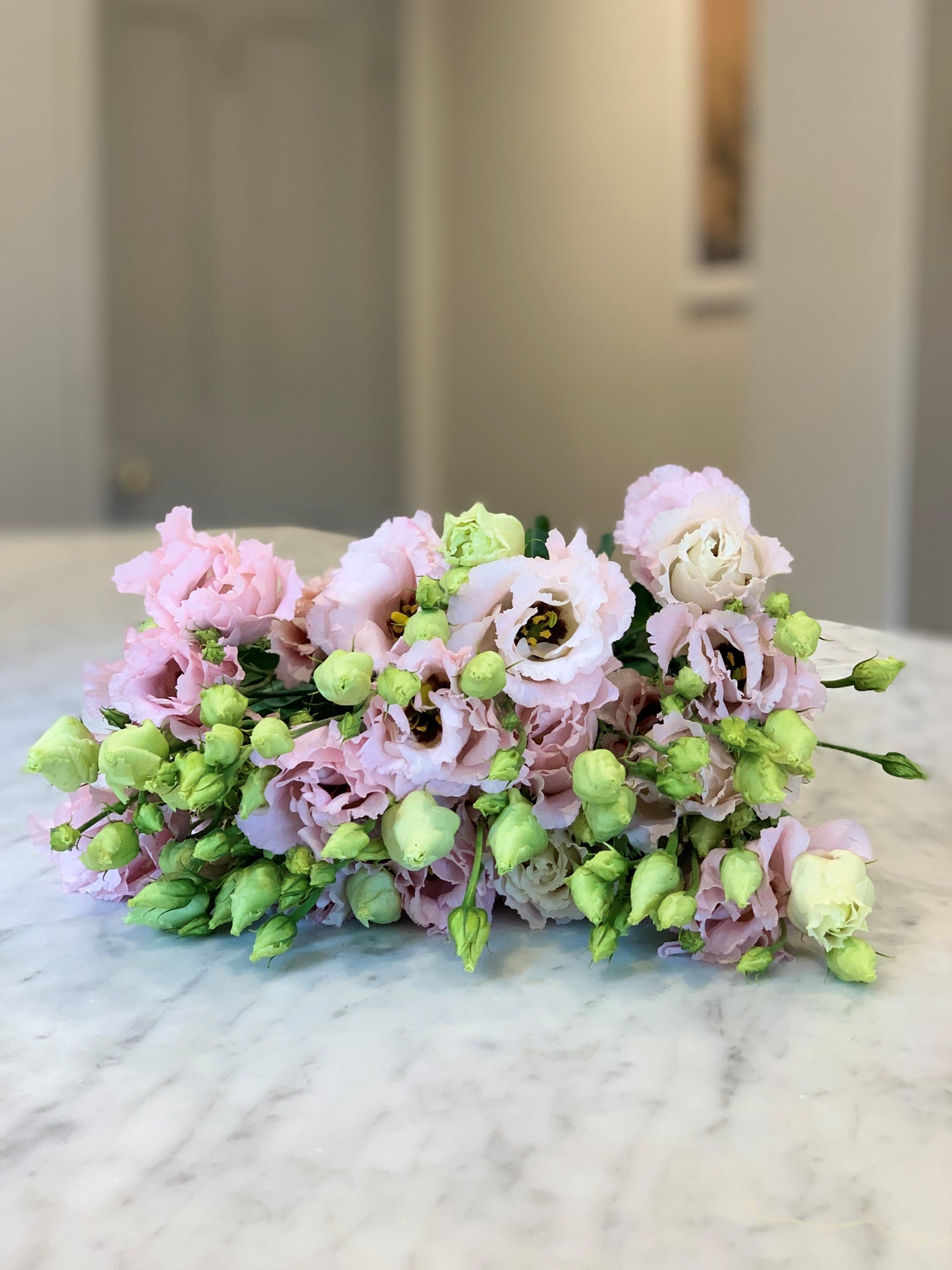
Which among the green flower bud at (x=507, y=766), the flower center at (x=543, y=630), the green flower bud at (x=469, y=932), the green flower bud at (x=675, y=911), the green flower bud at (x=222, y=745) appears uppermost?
the flower center at (x=543, y=630)

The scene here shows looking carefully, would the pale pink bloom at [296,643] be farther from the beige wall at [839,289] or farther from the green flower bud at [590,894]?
the beige wall at [839,289]

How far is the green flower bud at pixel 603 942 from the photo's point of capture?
41 centimetres

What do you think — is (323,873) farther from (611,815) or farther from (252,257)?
(252,257)

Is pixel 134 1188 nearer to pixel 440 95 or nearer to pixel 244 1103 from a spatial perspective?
pixel 244 1103

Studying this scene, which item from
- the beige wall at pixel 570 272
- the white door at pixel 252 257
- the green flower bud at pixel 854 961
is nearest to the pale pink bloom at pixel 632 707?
the green flower bud at pixel 854 961

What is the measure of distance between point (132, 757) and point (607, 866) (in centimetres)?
16

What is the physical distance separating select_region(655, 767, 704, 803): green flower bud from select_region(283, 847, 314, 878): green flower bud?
0.41 ft

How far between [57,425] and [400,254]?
120 centimetres

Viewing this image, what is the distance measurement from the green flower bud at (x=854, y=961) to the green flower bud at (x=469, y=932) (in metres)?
0.12

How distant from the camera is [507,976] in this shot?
43 centimetres

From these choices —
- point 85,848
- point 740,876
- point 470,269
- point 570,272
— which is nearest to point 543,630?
point 740,876

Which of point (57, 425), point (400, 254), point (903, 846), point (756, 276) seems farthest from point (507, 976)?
point (400, 254)

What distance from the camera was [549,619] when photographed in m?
0.42

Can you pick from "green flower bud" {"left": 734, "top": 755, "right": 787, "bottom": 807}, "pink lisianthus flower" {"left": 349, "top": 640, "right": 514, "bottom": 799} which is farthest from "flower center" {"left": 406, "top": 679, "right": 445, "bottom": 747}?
"green flower bud" {"left": 734, "top": 755, "right": 787, "bottom": 807}
